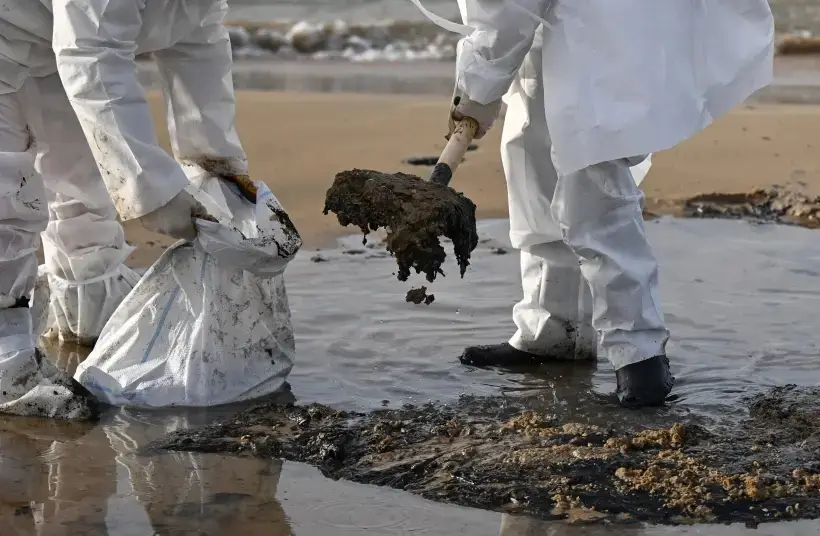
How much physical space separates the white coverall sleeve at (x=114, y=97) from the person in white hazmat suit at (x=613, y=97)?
0.87 metres

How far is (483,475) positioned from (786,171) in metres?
4.03

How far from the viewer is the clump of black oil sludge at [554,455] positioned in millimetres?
2787

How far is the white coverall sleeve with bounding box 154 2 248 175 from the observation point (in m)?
3.90

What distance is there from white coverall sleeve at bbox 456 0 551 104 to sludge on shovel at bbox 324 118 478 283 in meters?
0.19

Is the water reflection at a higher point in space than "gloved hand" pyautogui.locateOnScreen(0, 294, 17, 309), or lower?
lower

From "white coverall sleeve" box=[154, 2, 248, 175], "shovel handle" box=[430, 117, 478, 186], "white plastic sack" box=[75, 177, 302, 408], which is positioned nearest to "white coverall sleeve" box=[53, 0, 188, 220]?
"white plastic sack" box=[75, 177, 302, 408]

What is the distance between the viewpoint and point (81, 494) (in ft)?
9.68

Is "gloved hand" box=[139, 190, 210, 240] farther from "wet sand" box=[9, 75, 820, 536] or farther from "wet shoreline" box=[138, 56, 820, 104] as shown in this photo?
"wet shoreline" box=[138, 56, 820, 104]

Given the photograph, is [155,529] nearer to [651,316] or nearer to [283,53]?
[651,316]

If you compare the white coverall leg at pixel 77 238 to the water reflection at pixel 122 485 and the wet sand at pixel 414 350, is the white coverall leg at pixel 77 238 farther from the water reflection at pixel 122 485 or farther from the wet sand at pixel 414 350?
the water reflection at pixel 122 485

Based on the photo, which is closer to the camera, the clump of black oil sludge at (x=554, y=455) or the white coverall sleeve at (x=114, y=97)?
the clump of black oil sludge at (x=554, y=455)

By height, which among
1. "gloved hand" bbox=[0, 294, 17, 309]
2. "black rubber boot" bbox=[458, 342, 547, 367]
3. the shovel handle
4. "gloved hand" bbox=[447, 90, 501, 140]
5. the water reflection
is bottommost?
the water reflection

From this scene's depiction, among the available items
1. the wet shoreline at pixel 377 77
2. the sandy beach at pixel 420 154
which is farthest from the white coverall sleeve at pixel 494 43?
the wet shoreline at pixel 377 77

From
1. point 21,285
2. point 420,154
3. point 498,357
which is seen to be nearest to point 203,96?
point 21,285
